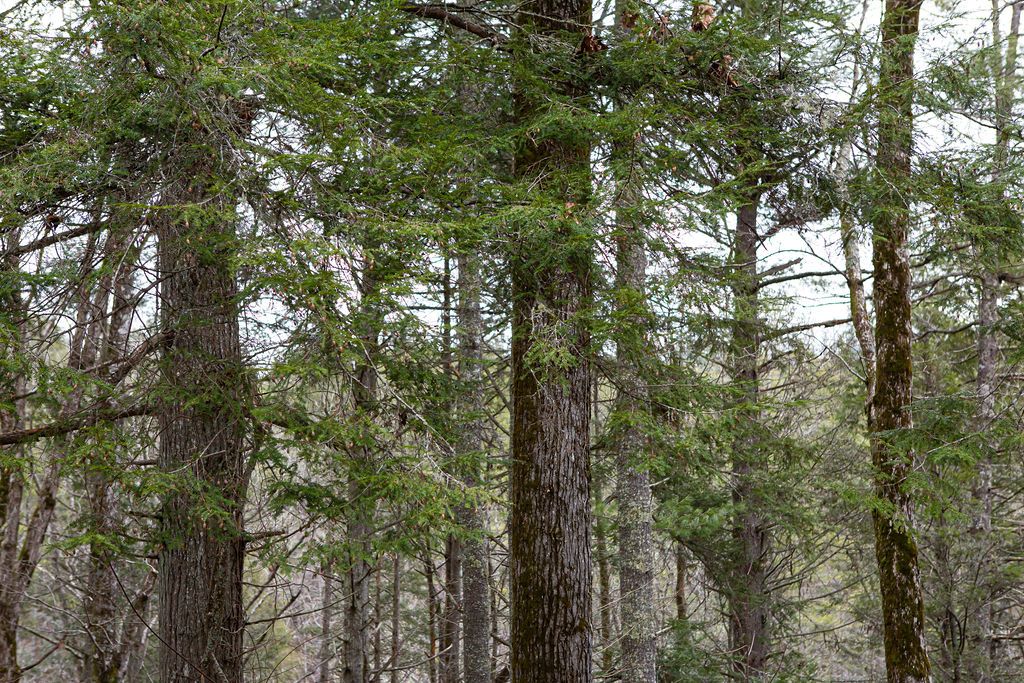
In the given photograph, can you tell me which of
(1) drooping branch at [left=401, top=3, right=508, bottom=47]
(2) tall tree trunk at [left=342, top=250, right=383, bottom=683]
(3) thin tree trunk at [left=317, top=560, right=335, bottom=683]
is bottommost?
(3) thin tree trunk at [left=317, top=560, right=335, bottom=683]

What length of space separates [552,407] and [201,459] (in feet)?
8.43

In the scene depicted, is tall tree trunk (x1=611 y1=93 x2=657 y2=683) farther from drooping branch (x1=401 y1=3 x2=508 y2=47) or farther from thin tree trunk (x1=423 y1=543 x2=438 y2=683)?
thin tree trunk (x1=423 y1=543 x2=438 y2=683)

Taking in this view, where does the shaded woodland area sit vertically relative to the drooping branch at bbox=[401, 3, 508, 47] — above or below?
below

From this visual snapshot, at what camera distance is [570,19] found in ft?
20.1

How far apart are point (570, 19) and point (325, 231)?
270 cm

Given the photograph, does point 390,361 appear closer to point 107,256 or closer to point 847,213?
point 107,256

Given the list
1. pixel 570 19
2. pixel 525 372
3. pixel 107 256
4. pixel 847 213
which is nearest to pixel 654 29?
pixel 570 19

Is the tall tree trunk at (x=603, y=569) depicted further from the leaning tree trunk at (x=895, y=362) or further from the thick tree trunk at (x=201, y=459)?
the thick tree trunk at (x=201, y=459)

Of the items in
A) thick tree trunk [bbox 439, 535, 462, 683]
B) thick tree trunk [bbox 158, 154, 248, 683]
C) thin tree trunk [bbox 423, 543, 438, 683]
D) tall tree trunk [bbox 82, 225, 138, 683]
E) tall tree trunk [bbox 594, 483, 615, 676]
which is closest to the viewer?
thick tree trunk [bbox 158, 154, 248, 683]

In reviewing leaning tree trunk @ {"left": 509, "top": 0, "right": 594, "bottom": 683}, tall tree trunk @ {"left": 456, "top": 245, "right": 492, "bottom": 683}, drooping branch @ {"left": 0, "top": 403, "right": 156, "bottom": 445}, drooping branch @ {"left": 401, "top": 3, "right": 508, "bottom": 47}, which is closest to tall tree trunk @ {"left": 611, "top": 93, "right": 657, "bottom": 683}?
leaning tree trunk @ {"left": 509, "top": 0, "right": 594, "bottom": 683}

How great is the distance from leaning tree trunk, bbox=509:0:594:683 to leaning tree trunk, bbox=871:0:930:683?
246cm

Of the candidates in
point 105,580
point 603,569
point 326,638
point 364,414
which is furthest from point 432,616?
point 364,414

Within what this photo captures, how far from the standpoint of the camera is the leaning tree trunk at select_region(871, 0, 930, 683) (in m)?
6.38

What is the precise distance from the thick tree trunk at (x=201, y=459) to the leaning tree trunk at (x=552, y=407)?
2.07m
